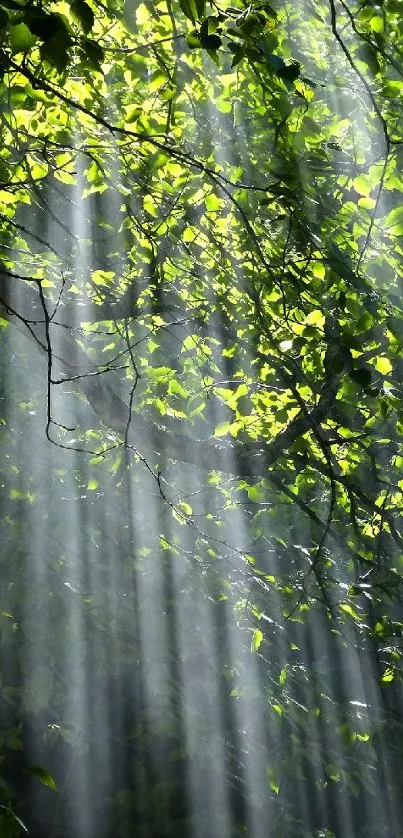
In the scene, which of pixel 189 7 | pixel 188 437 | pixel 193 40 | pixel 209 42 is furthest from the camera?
pixel 188 437

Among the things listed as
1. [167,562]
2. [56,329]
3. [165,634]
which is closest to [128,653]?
[165,634]

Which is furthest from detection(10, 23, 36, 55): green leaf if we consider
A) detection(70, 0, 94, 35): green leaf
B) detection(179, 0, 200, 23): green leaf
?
detection(179, 0, 200, 23): green leaf

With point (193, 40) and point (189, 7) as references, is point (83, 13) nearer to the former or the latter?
point (189, 7)

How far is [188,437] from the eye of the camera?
3.30m

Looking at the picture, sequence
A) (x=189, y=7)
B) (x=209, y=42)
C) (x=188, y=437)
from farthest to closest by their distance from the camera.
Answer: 1. (x=188, y=437)
2. (x=209, y=42)
3. (x=189, y=7)

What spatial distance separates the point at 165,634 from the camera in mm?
3363

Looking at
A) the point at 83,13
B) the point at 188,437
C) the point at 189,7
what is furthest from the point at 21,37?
the point at 188,437

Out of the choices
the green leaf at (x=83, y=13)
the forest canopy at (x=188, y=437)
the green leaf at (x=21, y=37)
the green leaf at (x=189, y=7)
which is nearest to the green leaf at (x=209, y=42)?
the green leaf at (x=189, y=7)

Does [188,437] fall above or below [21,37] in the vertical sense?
above

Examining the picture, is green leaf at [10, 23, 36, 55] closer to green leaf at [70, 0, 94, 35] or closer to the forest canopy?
green leaf at [70, 0, 94, 35]

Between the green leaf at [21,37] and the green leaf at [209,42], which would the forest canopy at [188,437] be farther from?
the green leaf at [21,37]

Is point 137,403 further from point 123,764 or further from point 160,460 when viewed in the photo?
point 123,764

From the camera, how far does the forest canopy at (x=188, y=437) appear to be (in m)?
2.90

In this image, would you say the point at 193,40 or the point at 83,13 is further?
the point at 193,40
